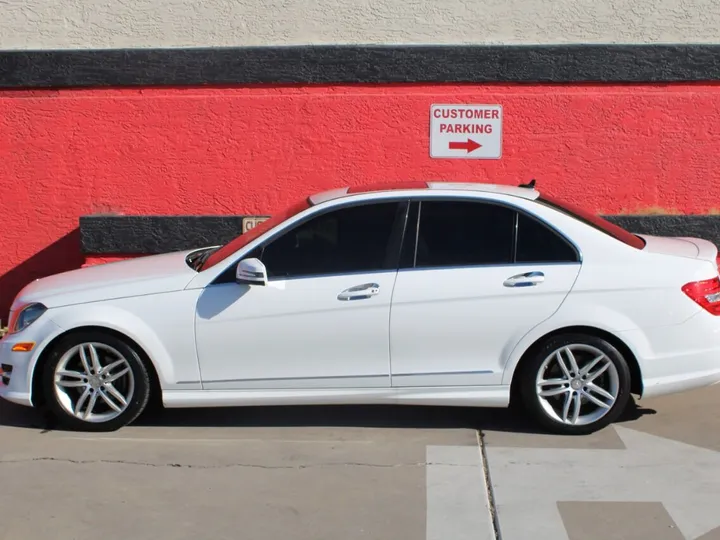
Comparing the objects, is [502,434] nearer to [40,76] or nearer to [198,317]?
[198,317]

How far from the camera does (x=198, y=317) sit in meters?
6.18

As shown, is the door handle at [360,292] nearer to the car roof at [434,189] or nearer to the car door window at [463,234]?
the car door window at [463,234]

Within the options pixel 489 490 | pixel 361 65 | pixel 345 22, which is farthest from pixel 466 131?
pixel 489 490

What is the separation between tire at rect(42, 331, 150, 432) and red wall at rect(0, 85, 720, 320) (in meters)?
3.28

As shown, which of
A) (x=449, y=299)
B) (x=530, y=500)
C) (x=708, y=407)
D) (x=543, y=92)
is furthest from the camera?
(x=543, y=92)

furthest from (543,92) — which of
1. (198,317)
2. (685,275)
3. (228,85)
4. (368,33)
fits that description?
(198,317)

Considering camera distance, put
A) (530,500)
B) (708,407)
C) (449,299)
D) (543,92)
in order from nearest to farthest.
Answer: (530,500), (449,299), (708,407), (543,92)

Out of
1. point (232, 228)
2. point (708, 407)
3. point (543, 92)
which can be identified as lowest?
point (708, 407)

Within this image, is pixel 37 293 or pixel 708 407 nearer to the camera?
pixel 37 293

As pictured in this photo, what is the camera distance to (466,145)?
9.19 meters

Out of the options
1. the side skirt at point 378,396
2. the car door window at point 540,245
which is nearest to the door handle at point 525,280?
the car door window at point 540,245

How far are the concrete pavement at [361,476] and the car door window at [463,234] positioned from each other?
105cm

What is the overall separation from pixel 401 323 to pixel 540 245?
3.15ft

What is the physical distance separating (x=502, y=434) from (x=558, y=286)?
951 millimetres
